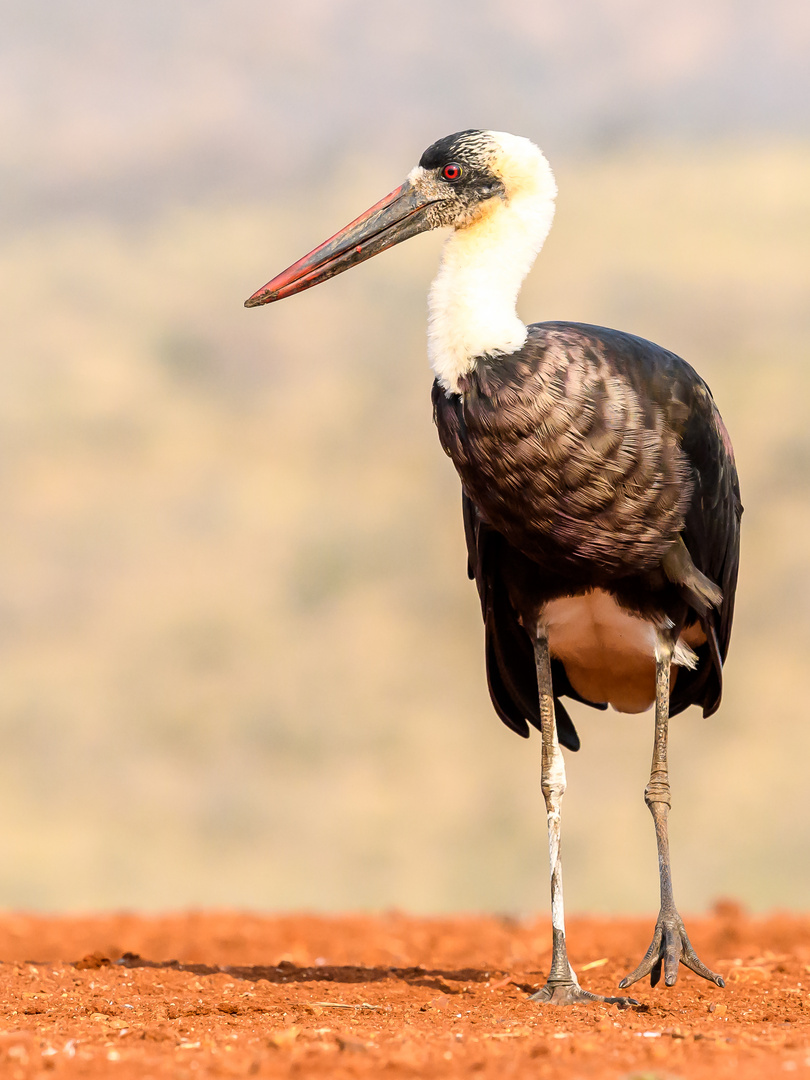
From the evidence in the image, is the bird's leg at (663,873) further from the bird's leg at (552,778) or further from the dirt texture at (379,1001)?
the bird's leg at (552,778)

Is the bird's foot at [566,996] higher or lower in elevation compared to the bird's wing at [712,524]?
lower

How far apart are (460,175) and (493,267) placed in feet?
1.68

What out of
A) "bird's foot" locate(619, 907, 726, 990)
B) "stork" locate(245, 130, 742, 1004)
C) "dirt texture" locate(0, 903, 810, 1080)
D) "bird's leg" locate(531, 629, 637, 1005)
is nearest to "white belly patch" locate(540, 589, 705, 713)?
"stork" locate(245, 130, 742, 1004)

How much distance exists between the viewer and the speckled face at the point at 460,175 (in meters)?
5.72

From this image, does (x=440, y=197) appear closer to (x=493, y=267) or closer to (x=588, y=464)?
(x=493, y=267)

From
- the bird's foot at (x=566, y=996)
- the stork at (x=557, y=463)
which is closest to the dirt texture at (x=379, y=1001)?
the bird's foot at (x=566, y=996)

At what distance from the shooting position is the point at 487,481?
209 inches

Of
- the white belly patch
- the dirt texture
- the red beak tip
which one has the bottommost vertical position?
the dirt texture

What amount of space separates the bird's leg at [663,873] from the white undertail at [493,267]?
162cm

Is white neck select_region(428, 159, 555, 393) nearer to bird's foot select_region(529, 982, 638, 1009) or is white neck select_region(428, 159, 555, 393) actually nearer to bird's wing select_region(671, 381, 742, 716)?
bird's wing select_region(671, 381, 742, 716)

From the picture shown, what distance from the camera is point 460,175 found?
18.9ft

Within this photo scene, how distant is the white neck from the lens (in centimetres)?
535

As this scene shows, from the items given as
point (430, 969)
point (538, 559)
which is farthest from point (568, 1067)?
point (430, 969)

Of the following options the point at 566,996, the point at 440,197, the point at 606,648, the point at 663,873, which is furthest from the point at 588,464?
the point at 566,996
